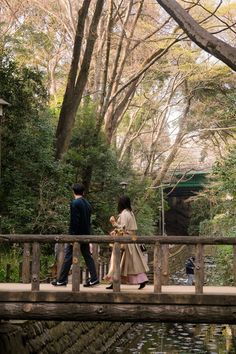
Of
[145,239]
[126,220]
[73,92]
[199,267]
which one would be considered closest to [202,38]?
[126,220]

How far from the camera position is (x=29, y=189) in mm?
19781

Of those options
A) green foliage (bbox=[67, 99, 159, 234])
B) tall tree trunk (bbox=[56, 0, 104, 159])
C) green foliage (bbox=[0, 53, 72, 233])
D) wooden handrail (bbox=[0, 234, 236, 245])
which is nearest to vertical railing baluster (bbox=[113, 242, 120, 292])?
wooden handrail (bbox=[0, 234, 236, 245])

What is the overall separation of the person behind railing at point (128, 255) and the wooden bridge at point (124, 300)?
1.43ft

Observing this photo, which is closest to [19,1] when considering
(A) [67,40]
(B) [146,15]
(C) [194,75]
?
(A) [67,40]

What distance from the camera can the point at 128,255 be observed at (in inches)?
418

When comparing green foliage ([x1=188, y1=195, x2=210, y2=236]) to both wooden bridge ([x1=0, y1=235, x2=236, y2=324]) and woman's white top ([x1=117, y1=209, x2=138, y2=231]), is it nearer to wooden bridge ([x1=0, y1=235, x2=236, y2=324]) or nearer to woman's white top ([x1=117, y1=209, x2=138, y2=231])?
woman's white top ([x1=117, y1=209, x2=138, y2=231])

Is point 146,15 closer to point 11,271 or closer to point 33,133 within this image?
point 33,133

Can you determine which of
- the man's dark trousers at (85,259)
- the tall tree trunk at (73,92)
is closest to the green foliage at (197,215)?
the tall tree trunk at (73,92)

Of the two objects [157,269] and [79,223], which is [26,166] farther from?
[157,269]

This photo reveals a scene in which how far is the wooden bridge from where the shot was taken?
10.0m

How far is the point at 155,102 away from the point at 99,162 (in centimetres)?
1571

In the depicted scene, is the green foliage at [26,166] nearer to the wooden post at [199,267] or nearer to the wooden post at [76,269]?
the wooden post at [76,269]

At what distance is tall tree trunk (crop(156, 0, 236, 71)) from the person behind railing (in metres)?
3.03

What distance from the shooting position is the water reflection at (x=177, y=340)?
59.3 feet
